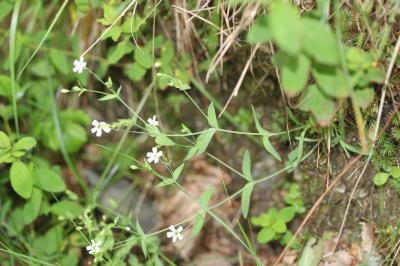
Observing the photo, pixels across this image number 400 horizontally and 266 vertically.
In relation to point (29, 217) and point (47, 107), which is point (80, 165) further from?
point (29, 217)

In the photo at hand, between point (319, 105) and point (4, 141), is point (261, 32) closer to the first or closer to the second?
point (319, 105)

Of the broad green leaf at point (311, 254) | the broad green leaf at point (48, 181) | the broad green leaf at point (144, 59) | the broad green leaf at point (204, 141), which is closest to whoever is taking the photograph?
the broad green leaf at point (204, 141)

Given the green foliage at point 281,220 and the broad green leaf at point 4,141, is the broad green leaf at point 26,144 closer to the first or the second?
the broad green leaf at point 4,141

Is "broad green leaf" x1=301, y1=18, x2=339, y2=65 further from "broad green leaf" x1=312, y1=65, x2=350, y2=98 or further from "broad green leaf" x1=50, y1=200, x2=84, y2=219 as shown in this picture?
"broad green leaf" x1=50, y1=200, x2=84, y2=219

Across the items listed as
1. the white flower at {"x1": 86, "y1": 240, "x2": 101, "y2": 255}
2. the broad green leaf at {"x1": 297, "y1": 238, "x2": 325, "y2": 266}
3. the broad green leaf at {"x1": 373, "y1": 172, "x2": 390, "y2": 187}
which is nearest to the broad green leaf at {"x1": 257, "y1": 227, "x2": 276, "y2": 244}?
the broad green leaf at {"x1": 297, "y1": 238, "x2": 325, "y2": 266}

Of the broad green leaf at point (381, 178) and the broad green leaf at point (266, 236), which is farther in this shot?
the broad green leaf at point (266, 236)

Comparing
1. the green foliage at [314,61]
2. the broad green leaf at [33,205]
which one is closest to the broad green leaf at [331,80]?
the green foliage at [314,61]
